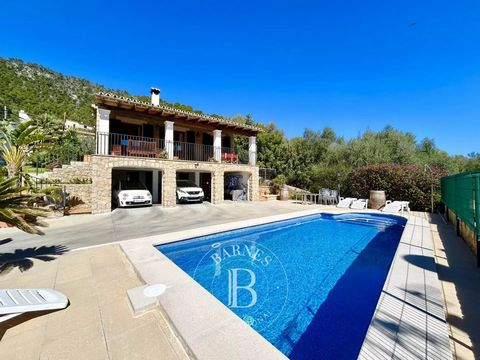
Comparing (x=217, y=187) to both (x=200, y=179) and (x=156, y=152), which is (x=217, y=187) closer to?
(x=200, y=179)

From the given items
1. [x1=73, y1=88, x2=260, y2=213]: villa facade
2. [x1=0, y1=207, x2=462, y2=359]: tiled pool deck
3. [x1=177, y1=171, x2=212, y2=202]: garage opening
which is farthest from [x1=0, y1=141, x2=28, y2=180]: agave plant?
[x1=177, y1=171, x2=212, y2=202]: garage opening

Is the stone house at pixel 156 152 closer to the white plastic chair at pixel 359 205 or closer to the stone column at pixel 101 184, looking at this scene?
the stone column at pixel 101 184

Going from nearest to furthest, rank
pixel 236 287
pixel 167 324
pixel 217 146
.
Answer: pixel 167 324 → pixel 236 287 → pixel 217 146

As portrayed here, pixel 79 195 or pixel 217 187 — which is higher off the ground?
pixel 217 187

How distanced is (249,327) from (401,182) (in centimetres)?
1581

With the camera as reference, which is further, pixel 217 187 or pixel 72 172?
pixel 217 187

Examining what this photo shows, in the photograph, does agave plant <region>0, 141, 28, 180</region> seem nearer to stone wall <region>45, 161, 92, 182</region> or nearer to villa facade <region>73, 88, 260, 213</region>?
stone wall <region>45, 161, 92, 182</region>

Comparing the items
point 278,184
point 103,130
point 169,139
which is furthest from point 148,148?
point 278,184

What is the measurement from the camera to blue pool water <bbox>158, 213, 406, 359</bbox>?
3.39 m

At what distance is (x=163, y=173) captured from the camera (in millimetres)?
14180

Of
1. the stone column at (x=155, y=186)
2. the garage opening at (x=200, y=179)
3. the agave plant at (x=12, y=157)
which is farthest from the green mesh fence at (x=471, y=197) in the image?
the stone column at (x=155, y=186)

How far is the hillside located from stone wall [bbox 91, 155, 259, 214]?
832 inches

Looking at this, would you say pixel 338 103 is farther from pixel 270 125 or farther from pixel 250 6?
pixel 250 6

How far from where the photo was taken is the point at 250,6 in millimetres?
14070
